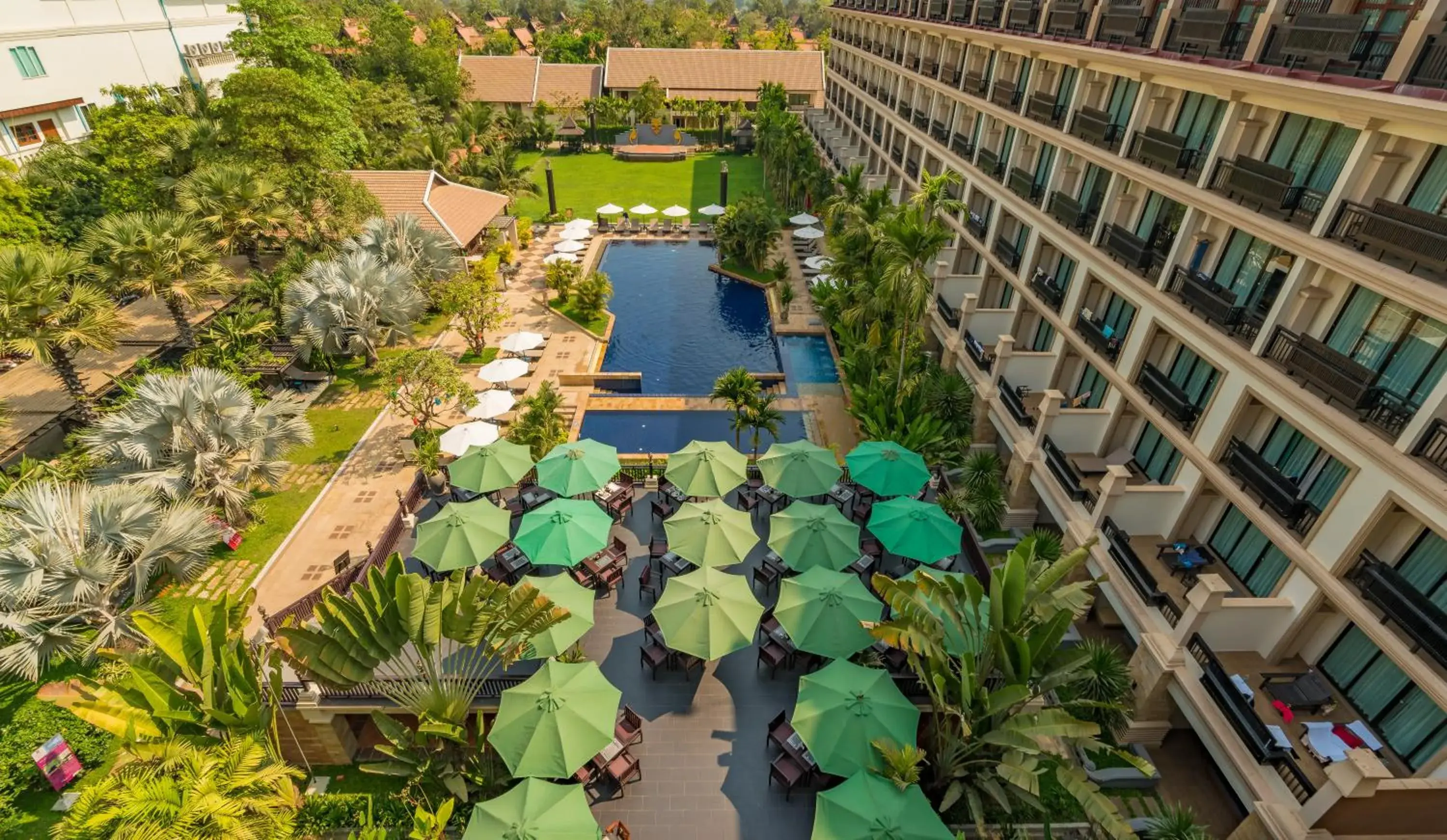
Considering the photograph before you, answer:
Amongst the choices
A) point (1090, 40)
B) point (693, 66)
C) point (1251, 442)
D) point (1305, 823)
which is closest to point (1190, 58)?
point (1090, 40)

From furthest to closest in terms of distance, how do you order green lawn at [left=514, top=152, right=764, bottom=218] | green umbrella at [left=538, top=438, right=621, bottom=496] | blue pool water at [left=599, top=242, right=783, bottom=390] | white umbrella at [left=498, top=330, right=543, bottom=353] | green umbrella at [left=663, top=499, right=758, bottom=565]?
green lawn at [left=514, top=152, right=764, bottom=218]
blue pool water at [left=599, top=242, right=783, bottom=390]
white umbrella at [left=498, top=330, right=543, bottom=353]
green umbrella at [left=538, top=438, right=621, bottom=496]
green umbrella at [left=663, top=499, right=758, bottom=565]

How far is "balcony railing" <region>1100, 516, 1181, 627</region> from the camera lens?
52.7 ft

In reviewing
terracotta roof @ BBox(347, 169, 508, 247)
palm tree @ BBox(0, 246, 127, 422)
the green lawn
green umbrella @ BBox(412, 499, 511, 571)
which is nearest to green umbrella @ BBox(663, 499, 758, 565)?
green umbrella @ BBox(412, 499, 511, 571)

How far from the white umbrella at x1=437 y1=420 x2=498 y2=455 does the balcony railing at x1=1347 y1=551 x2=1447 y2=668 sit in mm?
24918

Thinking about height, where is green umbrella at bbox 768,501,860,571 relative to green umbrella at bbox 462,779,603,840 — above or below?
above

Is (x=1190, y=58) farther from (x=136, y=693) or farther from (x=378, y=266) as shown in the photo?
(x=378, y=266)

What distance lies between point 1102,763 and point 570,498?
18.2 meters

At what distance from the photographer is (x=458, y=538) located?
19438 mm

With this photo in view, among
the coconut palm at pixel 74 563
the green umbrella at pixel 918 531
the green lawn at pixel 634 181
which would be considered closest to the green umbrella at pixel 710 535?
the green umbrella at pixel 918 531

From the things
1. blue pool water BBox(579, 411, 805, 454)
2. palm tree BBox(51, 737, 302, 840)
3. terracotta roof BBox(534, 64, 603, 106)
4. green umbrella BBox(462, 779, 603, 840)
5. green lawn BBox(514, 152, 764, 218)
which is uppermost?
terracotta roof BBox(534, 64, 603, 106)

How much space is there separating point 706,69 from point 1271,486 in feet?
275

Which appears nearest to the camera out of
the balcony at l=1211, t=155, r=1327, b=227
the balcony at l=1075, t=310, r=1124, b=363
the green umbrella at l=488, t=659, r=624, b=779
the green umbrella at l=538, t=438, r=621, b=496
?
the green umbrella at l=488, t=659, r=624, b=779

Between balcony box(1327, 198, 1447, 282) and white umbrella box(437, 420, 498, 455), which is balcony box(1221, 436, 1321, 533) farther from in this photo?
white umbrella box(437, 420, 498, 455)

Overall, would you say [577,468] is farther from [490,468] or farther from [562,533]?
[562,533]
